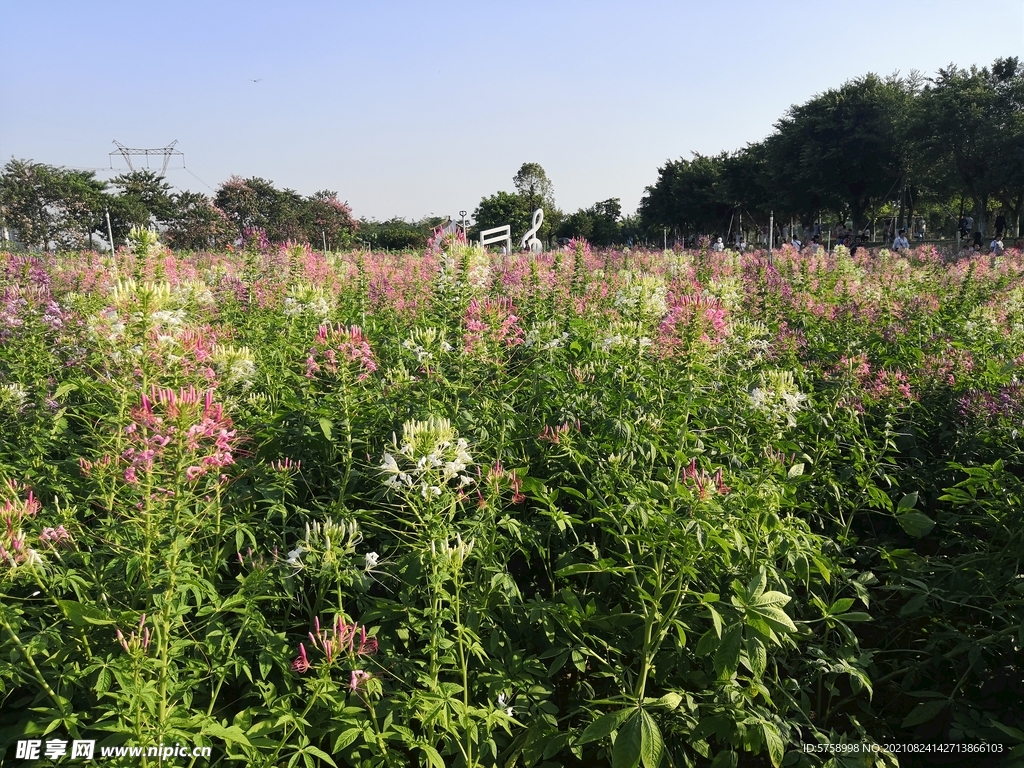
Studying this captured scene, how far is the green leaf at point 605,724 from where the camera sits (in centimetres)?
207

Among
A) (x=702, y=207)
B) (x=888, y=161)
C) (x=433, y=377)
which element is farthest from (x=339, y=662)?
(x=702, y=207)

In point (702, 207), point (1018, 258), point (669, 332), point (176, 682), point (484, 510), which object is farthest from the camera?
point (702, 207)

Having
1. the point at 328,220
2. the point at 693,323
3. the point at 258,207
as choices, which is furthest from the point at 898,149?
the point at 693,323

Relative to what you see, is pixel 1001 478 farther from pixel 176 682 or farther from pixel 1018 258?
pixel 1018 258

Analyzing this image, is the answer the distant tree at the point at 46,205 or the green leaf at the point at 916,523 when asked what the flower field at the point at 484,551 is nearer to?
the green leaf at the point at 916,523

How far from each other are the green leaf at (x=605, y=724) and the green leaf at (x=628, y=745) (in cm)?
3

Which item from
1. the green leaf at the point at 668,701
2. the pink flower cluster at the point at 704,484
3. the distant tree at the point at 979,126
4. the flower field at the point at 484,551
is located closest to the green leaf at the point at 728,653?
the flower field at the point at 484,551

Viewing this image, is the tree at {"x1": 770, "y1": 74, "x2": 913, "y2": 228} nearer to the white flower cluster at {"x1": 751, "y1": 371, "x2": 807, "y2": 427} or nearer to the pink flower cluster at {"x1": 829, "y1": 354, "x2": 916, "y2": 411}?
the pink flower cluster at {"x1": 829, "y1": 354, "x2": 916, "y2": 411}

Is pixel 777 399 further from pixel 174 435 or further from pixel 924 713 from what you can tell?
pixel 174 435

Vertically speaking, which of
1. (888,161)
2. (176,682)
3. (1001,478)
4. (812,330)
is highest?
(888,161)

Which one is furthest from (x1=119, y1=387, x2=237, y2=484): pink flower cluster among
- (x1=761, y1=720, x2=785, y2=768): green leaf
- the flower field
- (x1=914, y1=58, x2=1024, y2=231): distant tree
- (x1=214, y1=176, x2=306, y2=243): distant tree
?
(x1=914, y1=58, x2=1024, y2=231): distant tree

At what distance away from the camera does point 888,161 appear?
2895 centimetres

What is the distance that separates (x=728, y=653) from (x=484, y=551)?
0.89 metres

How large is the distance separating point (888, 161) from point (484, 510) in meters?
33.0
